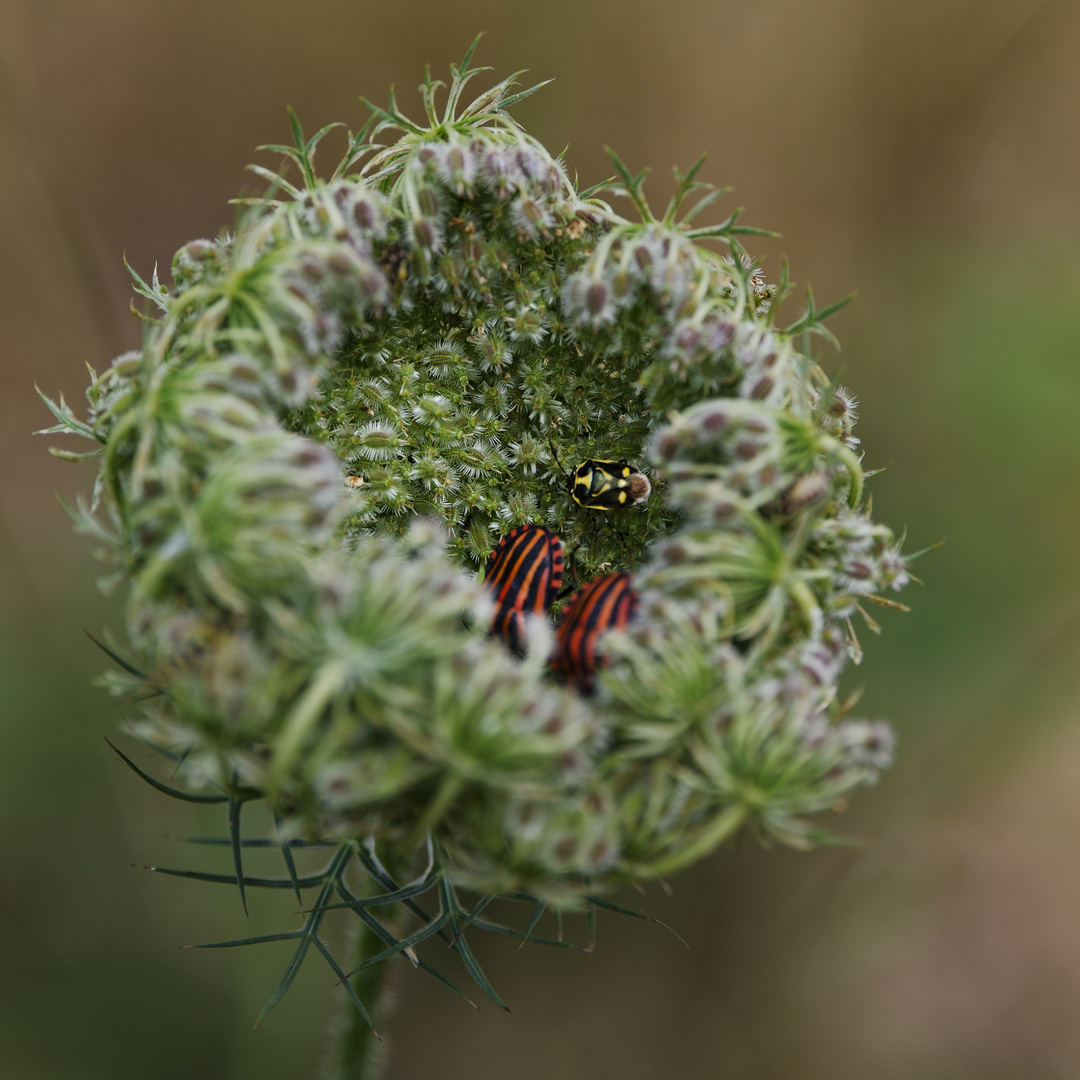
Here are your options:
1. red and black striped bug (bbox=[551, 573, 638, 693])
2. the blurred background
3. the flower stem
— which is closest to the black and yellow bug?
red and black striped bug (bbox=[551, 573, 638, 693])

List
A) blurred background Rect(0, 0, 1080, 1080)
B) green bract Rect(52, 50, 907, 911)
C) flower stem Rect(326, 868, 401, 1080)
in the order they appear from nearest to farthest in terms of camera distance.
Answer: green bract Rect(52, 50, 907, 911) → flower stem Rect(326, 868, 401, 1080) → blurred background Rect(0, 0, 1080, 1080)

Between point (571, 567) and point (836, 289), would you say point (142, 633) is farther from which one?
point (836, 289)

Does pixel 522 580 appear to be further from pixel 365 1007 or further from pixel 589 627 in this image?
pixel 365 1007

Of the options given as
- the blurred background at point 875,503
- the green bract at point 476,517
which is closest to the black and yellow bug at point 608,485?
the green bract at point 476,517

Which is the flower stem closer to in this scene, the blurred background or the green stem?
the green stem

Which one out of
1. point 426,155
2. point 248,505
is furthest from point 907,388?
point 248,505

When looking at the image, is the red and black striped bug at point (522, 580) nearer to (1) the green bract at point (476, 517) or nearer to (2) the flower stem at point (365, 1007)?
(1) the green bract at point (476, 517)
